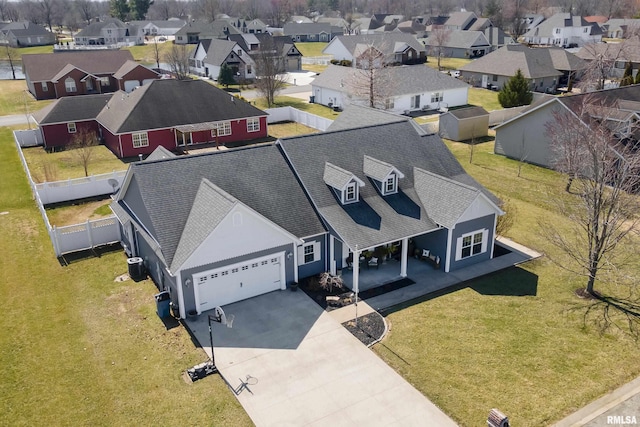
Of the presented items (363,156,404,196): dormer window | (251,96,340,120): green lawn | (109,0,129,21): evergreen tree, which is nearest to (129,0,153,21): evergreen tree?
(109,0,129,21): evergreen tree

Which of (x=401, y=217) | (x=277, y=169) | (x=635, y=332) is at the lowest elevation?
(x=635, y=332)

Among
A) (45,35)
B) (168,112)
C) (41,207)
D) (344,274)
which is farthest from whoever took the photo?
(45,35)

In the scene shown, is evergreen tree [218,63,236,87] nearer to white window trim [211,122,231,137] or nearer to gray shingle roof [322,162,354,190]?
white window trim [211,122,231,137]

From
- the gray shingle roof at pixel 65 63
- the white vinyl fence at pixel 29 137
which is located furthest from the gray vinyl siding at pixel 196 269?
the gray shingle roof at pixel 65 63

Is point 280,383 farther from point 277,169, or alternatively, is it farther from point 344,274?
point 277,169

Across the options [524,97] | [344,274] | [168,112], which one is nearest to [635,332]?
[344,274]

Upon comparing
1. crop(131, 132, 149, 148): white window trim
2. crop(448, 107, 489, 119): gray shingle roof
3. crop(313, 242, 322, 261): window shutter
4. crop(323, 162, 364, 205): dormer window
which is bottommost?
crop(313, 242, 322, 261): window shutter
